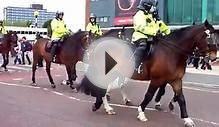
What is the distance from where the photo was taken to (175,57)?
9867 mm

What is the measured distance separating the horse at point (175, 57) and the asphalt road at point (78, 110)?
667 millimetres

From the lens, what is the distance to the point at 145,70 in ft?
33.8

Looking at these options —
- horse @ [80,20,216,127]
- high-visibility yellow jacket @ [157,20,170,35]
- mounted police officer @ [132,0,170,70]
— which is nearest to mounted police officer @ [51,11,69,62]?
high-visibility yellow jacket @ [157,20,170,35]

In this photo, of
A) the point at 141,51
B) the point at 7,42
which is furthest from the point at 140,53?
the point at 7,42

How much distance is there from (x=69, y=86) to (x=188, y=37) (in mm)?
7984

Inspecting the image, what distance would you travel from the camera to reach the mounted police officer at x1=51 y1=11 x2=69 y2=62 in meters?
16.2

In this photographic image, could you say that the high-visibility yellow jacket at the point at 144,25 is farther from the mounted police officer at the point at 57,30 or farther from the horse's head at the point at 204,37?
the mounted police officer at the point at 57,30

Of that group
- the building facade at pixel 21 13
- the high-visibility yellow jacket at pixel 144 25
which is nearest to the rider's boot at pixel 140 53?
the high-visibility yellow jacket at pixel 144 25

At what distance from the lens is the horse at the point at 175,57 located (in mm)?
9547

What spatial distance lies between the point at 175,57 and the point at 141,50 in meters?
0.77

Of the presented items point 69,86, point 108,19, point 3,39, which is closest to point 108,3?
point 108,19

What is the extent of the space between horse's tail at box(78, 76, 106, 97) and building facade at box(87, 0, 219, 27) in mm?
32217
